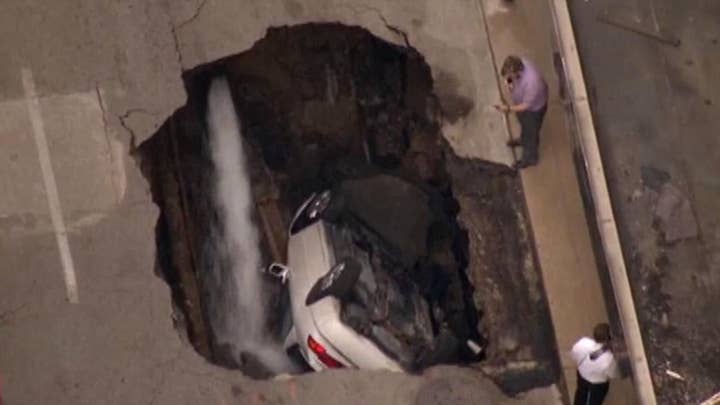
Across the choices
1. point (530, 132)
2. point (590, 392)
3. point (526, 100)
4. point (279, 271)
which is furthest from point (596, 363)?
point (279, 271)

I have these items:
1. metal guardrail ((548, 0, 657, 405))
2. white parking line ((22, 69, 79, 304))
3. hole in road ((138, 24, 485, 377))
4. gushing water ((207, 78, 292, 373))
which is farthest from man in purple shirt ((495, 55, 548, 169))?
white parking line ((22, 69, 79, 304))

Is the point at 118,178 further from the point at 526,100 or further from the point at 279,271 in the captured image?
the point at 526,100

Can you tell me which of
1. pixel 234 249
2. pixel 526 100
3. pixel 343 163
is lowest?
Result: pixel 234 249

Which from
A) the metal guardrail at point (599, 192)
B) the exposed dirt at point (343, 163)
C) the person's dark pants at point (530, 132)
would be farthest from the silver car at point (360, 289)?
the metal guardrail at point (599, 192)

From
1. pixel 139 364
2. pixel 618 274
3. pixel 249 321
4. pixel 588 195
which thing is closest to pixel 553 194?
pixel 588 195

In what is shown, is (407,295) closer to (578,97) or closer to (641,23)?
(578,97)
